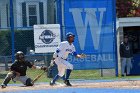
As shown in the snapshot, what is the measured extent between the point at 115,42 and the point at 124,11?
17436 millimetres

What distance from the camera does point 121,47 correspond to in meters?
22.0

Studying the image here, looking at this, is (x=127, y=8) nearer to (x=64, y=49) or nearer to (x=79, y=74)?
(x=79, y=74)

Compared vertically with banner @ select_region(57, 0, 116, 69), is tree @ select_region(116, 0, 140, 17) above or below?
above

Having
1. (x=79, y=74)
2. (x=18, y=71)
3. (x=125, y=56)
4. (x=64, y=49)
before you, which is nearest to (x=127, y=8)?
(x=125, y=56)

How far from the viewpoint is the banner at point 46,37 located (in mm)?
20750

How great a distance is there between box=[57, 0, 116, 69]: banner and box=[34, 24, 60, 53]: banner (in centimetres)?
66

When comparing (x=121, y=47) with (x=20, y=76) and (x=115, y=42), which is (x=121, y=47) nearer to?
(x=115, y=42)

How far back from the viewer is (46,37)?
68.5 feet

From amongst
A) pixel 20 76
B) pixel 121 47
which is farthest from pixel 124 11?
pixel 20 76

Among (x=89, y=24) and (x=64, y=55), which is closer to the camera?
(x=64, y=55)

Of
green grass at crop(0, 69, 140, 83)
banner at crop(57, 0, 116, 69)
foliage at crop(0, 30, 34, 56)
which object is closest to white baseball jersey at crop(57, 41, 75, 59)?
green grass at crop(0, 69, 140, 83)

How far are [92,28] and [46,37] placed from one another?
1.98 meters

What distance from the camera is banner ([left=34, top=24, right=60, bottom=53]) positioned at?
68.1 ft

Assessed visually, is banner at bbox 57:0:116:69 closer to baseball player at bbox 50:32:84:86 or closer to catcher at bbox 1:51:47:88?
baseball player at bbox 50:32:84:86
